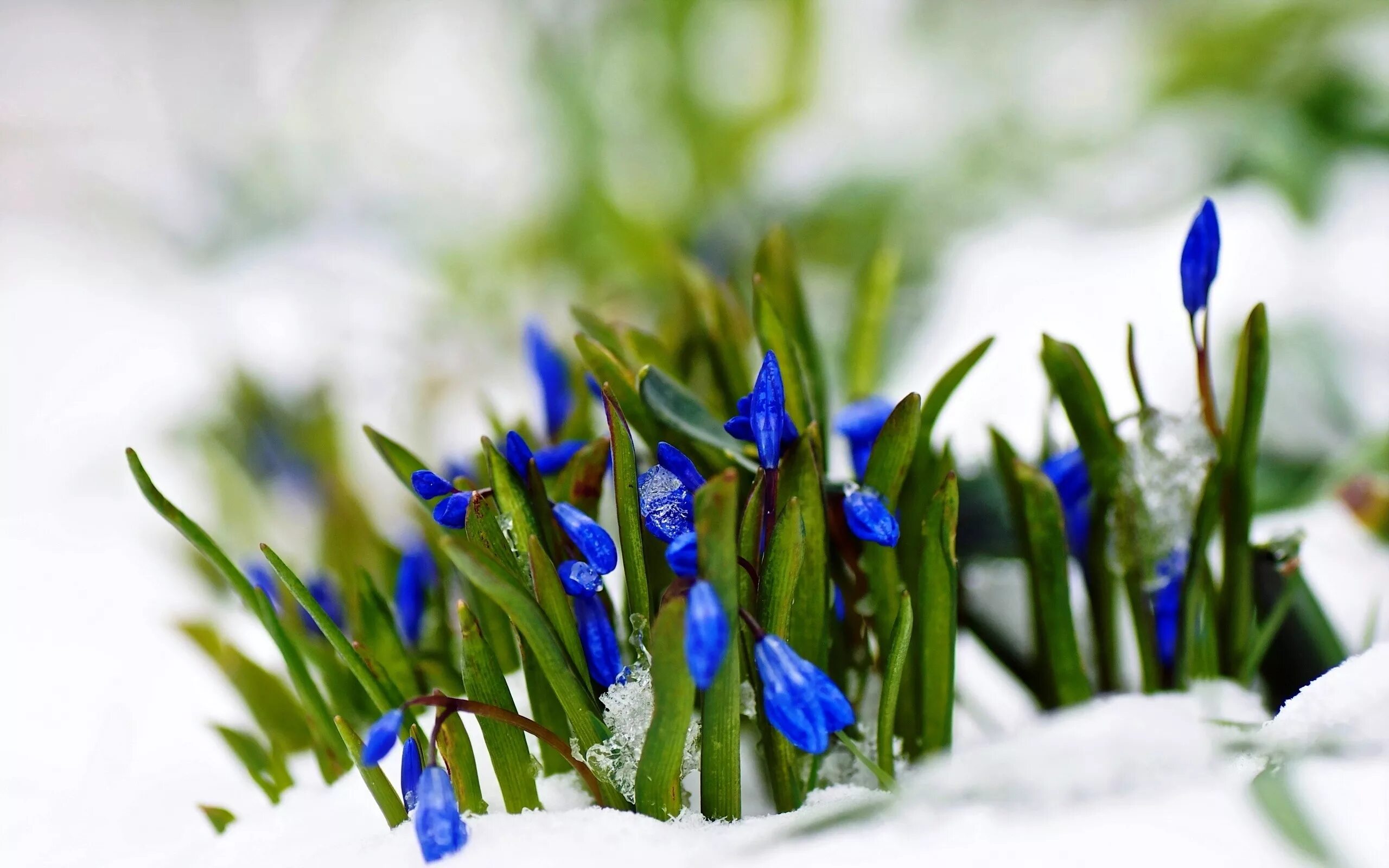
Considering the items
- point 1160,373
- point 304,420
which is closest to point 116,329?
A: point 304,420

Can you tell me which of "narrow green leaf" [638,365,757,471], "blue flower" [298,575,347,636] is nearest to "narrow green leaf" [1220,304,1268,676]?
"narrow green leaf" [638,365,757,471]

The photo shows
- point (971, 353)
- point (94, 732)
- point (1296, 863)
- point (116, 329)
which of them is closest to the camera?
point (1296, 863)

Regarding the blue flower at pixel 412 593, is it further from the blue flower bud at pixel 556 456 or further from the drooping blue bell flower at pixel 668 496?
the drooping blue bell flower at pixel 668 496

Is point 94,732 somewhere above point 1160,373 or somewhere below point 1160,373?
below

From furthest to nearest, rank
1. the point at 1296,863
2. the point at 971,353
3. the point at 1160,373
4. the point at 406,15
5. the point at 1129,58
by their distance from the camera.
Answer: the point at 406,15 → the point at 1129,58 → the point at 1160,373 → the point at 971,353 → the point at 1296,863

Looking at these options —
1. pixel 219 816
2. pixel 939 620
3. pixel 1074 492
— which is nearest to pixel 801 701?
pixel 939 620

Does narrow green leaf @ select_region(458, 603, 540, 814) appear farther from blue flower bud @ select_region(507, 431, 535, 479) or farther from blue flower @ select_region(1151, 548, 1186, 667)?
blue flower @ select_region(1151, 548, 1186, 667)

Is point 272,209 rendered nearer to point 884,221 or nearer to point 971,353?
point 884,221

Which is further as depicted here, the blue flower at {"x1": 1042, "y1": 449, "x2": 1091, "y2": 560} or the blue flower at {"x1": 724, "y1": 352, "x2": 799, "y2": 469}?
the blue flower at {"x1": 1042, "y1": 449, "x2": 1091, "y2": 560}
